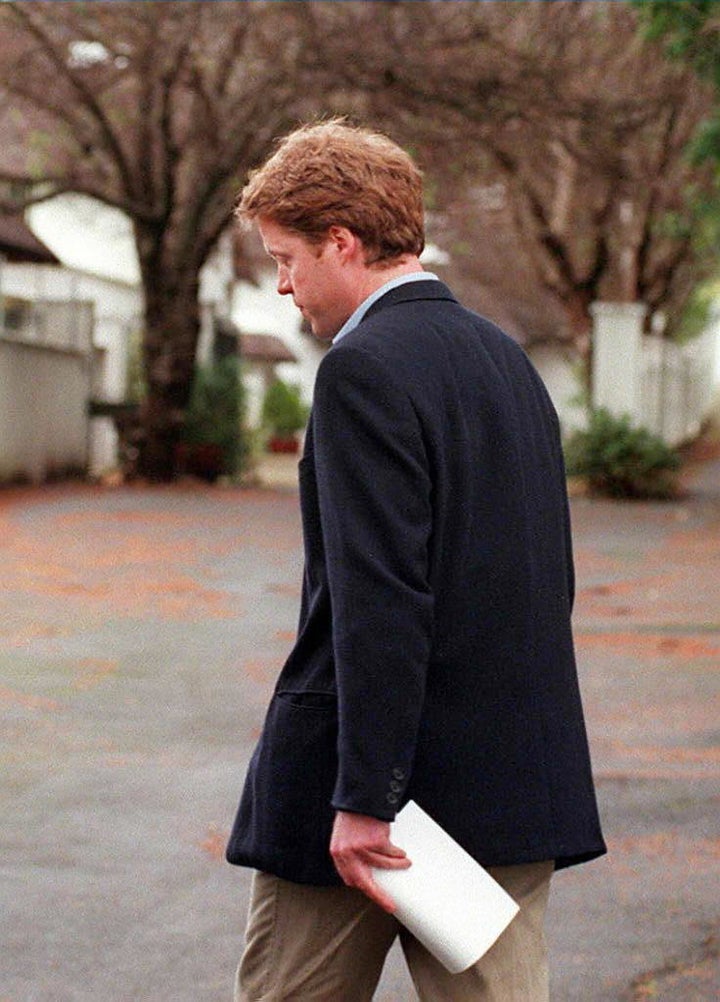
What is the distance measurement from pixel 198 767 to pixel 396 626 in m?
4.44

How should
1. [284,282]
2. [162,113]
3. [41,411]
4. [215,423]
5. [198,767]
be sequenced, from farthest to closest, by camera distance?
[215,423]
[41,411]
[162,113]
[198,767]
[284,282]

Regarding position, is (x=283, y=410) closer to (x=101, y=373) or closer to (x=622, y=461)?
(x=101, y=373)

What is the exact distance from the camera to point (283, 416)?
46.6 m

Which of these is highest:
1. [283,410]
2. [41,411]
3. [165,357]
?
[165,357]

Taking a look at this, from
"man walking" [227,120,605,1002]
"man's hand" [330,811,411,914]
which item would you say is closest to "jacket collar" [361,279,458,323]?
"man walking" [227,120,605,1002]

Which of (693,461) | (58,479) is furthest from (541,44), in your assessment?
(693,461)

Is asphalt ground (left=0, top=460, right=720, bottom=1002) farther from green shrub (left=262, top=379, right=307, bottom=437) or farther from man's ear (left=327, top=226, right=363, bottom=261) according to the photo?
green shrub (left=262, top=379, right=307, bottom=437)

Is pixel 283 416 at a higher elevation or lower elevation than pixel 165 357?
lower

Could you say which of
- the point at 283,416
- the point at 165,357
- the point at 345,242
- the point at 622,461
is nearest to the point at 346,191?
the point at 345,242

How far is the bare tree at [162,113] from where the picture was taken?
2089cm

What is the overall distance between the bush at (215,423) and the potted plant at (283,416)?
19.8m

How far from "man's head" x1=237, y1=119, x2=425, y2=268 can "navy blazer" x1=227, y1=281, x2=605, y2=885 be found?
0.29 feet

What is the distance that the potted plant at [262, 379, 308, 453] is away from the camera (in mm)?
45562

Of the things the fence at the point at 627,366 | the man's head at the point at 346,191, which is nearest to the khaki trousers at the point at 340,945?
the man's head at the point at 346,191
